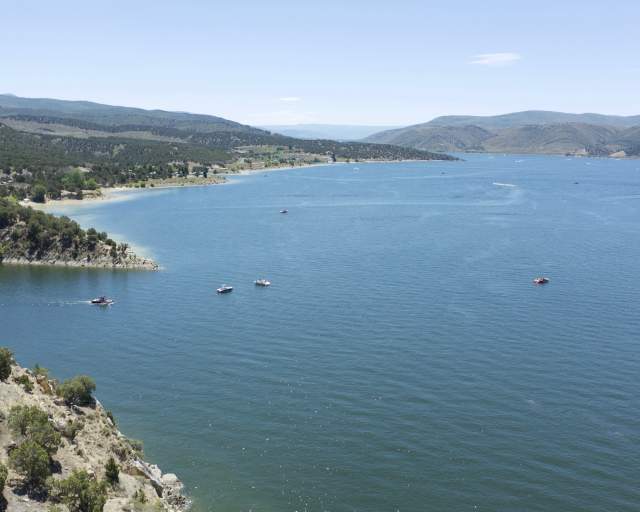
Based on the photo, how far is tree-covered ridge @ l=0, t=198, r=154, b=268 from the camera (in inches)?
6260

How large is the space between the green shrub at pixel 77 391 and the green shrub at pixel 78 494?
57.6ft

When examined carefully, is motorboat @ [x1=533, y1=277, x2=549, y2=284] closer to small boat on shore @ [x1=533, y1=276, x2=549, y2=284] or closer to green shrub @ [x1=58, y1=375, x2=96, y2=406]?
small boat on shore @ [x1=533, y1=276, x2=549, y2=284]

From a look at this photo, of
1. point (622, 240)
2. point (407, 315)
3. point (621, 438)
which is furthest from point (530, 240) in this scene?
point (621, 438)

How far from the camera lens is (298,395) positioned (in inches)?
3142

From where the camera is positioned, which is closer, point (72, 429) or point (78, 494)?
point (78, 494)

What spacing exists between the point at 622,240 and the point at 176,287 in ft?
444

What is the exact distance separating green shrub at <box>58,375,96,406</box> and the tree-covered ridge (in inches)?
3583

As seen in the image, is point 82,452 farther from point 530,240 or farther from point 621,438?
point 530,240

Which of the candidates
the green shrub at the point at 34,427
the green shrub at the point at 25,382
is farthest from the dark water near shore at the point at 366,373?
the green shrub at the point at 34,427

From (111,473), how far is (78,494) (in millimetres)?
6513

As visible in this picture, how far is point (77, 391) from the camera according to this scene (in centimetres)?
6556

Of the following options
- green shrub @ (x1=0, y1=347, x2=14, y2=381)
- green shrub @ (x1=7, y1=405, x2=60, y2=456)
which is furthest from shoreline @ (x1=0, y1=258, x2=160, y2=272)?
green shrub @ (x1=7, y1=405, x2=60, y2=456)

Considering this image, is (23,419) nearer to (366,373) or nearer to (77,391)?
(77,391)

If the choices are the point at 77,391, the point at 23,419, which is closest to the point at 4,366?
the point at 77,391
